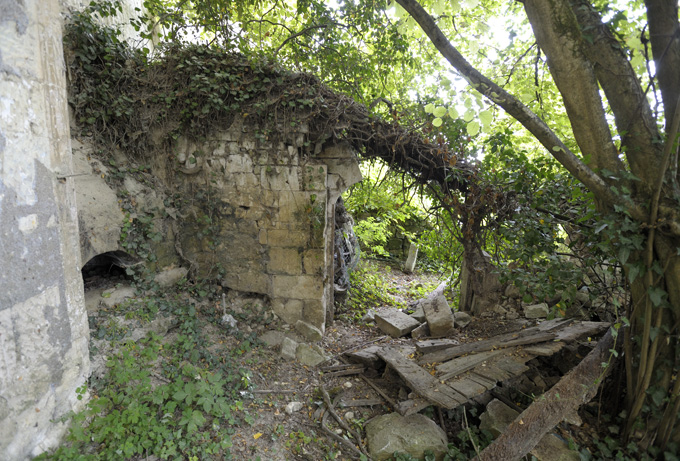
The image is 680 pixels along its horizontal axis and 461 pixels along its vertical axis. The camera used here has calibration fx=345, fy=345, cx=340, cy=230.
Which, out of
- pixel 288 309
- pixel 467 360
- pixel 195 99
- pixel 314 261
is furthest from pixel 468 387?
pixel 195 99

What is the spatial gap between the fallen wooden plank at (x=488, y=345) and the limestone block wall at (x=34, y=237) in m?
3.33

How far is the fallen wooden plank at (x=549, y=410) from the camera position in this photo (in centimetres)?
259

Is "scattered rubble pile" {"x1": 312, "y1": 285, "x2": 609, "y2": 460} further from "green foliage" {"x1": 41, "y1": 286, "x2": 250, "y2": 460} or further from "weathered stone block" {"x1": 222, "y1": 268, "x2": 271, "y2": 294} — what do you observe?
"weathered stone block" {"x1": 222, "y1": 268, "x2": 271, "y2": 294}

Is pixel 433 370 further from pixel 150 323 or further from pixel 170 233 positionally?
pixel 170 233

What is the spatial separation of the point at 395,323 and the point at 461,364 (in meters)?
1.63

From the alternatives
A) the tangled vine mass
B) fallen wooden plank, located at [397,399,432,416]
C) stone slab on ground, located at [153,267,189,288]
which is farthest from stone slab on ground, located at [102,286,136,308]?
fallen wooden plank, located at [397,399,432,416]

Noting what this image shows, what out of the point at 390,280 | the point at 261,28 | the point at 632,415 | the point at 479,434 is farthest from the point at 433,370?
the point at 261,28

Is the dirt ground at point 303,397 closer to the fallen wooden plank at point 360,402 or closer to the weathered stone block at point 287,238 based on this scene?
the fallen wooden plank at point 360,402

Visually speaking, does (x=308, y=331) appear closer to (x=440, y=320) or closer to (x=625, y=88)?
(x=440, y=320)

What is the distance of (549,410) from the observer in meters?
2.84

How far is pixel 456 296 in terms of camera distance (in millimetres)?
6066

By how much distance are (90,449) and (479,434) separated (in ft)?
10.3

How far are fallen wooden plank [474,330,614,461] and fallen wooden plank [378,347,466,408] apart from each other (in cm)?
46

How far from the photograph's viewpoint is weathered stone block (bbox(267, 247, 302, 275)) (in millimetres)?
4668
